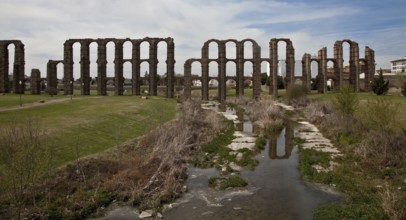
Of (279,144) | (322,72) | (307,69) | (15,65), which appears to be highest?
(15,65)

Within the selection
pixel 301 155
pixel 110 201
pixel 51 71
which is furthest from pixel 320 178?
pixel 51 71

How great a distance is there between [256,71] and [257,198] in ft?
197

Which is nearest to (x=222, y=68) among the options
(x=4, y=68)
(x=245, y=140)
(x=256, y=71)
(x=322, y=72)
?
(x=256, y=71)

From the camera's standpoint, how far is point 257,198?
13.9 m

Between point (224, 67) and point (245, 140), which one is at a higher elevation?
point (224, 67)

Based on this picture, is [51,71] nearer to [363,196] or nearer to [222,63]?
[222,63]

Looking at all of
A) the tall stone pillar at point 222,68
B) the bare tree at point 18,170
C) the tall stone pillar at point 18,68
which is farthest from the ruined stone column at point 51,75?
the bare tree at point 18,170

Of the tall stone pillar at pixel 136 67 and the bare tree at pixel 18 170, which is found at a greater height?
the tall stone pillar at pixel 136 67

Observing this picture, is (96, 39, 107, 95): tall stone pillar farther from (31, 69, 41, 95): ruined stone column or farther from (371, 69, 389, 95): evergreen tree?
(371, 69, 389, 95): evergreen tree

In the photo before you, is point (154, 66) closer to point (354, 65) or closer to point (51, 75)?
point (51, 75)

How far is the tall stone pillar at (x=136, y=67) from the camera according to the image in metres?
69.9

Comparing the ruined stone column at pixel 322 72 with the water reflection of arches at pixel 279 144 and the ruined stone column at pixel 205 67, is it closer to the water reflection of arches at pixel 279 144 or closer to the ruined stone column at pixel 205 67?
the ruined stone column at pixel 205 67

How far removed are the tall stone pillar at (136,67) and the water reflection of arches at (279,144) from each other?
138 feet

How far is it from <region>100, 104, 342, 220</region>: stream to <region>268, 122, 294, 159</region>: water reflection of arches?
241cm
